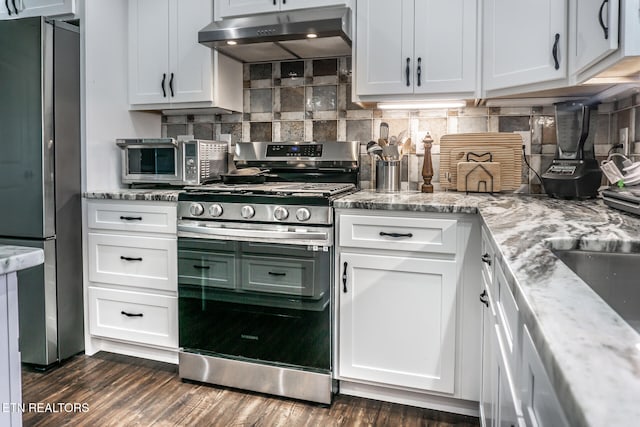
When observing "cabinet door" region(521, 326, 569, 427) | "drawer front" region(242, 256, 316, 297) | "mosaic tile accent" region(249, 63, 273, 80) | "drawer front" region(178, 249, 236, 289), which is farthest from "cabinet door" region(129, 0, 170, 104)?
"cabinet door" region(521, 326, 569, 427)

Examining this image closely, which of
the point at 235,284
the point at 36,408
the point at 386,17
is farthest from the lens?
the point at 386,17

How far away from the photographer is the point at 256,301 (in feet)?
7.10

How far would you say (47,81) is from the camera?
7.73ft

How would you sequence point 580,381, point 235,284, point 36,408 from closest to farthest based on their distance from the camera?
point 580,381
point 36,408
point 235,284

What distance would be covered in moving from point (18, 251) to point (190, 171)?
1779 mm

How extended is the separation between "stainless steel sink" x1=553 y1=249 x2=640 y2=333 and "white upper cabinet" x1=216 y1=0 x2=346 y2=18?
1.81 metres

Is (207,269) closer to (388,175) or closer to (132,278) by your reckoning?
(132,278)

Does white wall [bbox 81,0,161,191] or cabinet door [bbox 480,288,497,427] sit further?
white wall [bbox 81,0,161,191]

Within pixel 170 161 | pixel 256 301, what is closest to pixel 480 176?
pixel 256 301

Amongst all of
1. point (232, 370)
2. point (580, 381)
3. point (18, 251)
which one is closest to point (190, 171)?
point (232, 370)

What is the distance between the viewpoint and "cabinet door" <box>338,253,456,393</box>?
1969 millimetres

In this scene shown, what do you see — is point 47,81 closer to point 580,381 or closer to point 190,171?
point 190,171

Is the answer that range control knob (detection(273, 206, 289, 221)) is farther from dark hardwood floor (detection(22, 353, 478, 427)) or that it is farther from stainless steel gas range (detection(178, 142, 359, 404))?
dark hardwood floor (detection(22, 353, 478, 427))

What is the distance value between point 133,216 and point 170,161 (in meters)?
0.39
